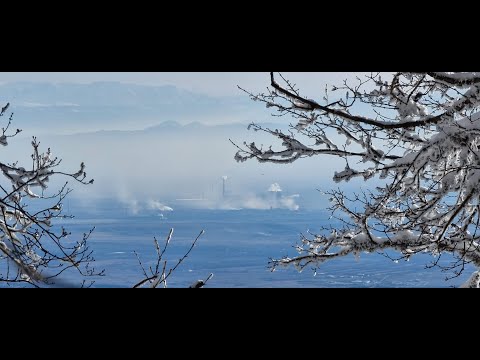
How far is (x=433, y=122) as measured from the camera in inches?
187

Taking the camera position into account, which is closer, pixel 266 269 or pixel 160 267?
pixel 160 267
